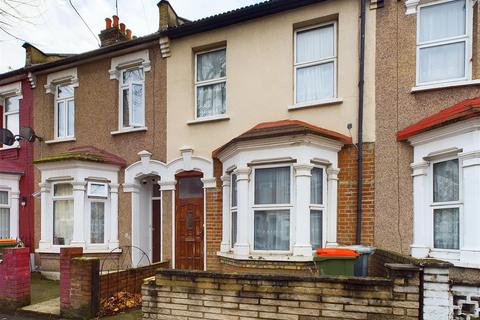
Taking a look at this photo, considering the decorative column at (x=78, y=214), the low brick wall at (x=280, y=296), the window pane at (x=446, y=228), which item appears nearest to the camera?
the low brick wall at (x=280, y=296)

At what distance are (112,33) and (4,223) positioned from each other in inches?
246

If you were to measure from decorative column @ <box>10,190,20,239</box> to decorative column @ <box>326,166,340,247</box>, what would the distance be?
8856mm

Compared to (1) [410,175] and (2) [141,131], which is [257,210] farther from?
(2) [141,131]

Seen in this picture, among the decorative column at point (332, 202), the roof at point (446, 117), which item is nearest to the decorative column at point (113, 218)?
the decorative column at point (332, 202)

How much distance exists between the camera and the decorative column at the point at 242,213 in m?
6.62

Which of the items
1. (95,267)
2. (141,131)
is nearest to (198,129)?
(141,131)

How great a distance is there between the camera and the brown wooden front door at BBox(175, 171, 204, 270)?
8.19 meters

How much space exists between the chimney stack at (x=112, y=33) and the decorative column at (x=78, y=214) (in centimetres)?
424

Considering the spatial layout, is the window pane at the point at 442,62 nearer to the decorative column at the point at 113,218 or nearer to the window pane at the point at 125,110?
the window pane at the point at 125,110

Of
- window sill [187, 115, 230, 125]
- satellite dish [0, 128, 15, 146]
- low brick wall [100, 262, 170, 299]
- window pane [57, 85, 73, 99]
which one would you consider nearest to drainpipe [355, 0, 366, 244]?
window sill [187, 115, 230, 125]

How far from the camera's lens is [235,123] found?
7.81 metres

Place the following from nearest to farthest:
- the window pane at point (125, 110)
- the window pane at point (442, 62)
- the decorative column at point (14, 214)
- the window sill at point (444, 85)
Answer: the window sill at point (444, 85) < the window pane at point (442, 62) < the window pane at point (125, 110) < the decorative column at point (14, 214)

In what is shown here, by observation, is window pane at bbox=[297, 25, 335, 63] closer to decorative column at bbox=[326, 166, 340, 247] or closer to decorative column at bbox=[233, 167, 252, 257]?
decorative column at bbox=[326, 166, 340, 247]

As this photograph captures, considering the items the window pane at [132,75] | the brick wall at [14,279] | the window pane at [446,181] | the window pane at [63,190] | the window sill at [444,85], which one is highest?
the window pane at [132,75]
